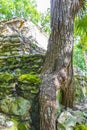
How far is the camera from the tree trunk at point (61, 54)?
4.38 m

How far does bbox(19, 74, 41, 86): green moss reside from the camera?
14.8ft

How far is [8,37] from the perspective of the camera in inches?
248

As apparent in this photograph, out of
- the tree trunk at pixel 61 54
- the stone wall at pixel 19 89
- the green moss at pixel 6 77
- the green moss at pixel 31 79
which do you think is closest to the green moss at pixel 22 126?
the stone wall at pixel 19 89

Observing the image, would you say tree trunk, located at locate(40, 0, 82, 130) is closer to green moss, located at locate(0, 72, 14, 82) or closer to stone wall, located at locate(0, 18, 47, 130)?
stone wall, located at locate(0, 18, 47, 130)

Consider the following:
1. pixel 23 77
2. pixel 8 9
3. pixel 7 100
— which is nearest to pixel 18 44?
pixel 23 77

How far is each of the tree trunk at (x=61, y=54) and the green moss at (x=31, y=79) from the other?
0.15 metres

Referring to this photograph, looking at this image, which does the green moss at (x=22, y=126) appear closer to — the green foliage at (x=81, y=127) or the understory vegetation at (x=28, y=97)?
the understory vegetation at (x=28, y=97)

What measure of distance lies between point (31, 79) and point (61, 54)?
0.69m

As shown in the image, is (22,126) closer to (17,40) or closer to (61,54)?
(61,54)

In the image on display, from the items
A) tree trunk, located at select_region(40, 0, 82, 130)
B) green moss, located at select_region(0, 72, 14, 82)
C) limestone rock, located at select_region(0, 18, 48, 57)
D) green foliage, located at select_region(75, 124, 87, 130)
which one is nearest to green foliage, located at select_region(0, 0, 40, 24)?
limestone rock, located at select_region(0, 18, 48, 57)

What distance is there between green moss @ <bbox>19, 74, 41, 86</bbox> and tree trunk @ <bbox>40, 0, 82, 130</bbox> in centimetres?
15

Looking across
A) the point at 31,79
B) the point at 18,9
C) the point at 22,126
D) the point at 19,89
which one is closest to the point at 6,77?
the point at 19,89

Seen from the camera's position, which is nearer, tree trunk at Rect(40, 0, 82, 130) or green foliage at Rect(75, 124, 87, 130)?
green foliage at Rect(75, 124, 87, 130)

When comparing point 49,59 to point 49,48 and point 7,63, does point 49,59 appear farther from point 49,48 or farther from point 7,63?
point 7,63
